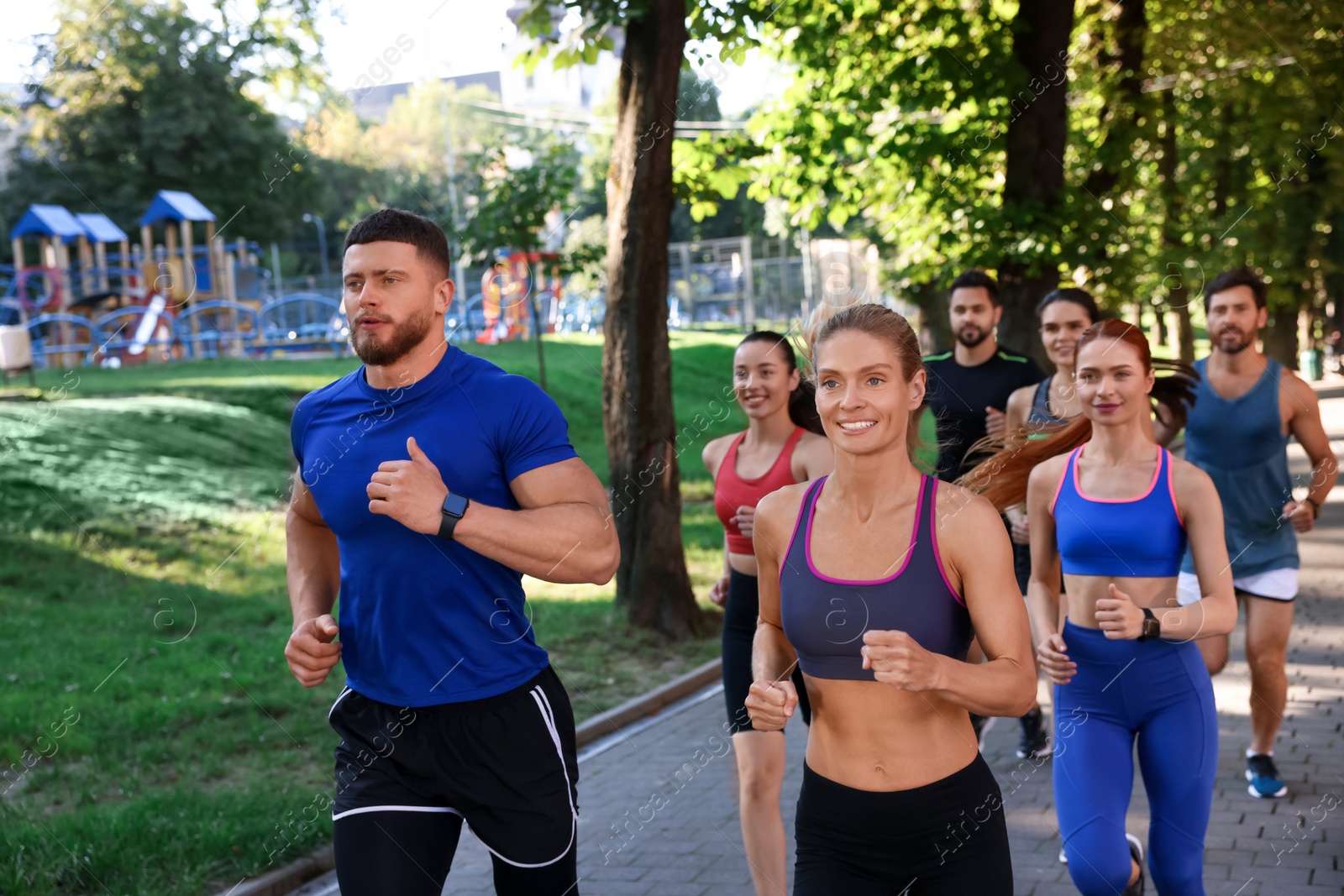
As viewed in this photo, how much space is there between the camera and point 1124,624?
3721 mm

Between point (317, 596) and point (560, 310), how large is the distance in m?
35.4

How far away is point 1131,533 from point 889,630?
1676mm

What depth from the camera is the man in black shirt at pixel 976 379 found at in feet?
21.7

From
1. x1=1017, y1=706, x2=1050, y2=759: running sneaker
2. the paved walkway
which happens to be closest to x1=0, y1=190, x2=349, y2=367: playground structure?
the paved walkway

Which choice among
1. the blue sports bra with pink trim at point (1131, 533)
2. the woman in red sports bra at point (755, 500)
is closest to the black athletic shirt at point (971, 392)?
the woman in red sports bra at point (755, 500)

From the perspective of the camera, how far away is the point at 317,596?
3574 mm

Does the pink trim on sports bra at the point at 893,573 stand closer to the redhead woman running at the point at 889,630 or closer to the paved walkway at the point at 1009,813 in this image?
the redhead woman running at the point at 889,630

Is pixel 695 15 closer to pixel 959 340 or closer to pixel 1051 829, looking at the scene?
pixel 959 340

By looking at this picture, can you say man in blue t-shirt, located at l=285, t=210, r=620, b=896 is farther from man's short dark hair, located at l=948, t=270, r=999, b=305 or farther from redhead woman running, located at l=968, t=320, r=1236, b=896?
man's short dark hair, located at l=948, t=270, r=999, b=305

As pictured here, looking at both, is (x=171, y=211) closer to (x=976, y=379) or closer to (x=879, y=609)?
(x=976, y=379)

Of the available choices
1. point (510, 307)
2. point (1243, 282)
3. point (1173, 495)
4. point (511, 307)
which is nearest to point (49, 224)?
point (511, 307)

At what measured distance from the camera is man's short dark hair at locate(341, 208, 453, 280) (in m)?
3.26

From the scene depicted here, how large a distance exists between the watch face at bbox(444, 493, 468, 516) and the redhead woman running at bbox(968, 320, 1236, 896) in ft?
6.32

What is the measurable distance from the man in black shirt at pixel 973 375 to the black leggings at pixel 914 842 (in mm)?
3677
